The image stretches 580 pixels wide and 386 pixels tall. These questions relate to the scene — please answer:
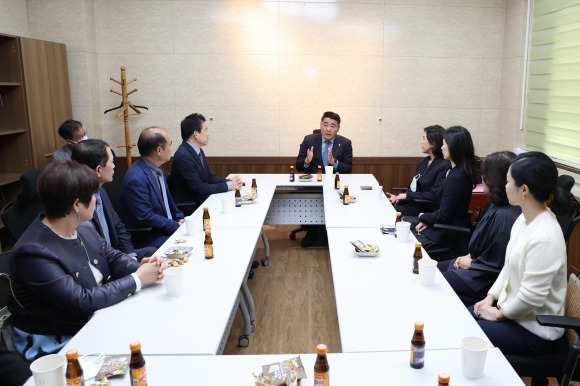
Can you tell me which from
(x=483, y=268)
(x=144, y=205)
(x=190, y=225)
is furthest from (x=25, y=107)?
(x=483, y=268)

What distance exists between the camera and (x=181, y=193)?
4445 mm

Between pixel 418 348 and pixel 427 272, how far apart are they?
70cm

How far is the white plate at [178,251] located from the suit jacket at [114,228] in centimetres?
52

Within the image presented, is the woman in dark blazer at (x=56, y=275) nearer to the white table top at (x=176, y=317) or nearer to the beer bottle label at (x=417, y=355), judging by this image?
the white table top at (x=176, y=317)

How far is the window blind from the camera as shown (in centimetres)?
438

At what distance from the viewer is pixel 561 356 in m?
2.10

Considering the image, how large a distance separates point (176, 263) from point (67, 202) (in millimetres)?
680

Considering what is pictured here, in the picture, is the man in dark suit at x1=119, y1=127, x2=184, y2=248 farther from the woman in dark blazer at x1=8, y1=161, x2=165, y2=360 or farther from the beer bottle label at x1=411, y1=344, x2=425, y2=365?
the beer bottle label at x1=411, y1=344, x2=425, y2=365

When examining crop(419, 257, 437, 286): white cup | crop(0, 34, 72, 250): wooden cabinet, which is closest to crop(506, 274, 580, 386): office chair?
crop(419, 257, 437, 286): white cup

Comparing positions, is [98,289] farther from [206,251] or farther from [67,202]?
[206,251]

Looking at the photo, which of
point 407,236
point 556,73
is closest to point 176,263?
point 407,236

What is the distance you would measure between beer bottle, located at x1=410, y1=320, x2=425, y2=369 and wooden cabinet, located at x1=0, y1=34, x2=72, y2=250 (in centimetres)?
446

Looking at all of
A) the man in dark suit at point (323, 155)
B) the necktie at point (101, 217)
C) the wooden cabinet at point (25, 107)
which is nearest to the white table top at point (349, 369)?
the necktie at point (101, 217)

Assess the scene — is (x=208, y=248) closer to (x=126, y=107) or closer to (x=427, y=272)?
(x=427, y=272)
